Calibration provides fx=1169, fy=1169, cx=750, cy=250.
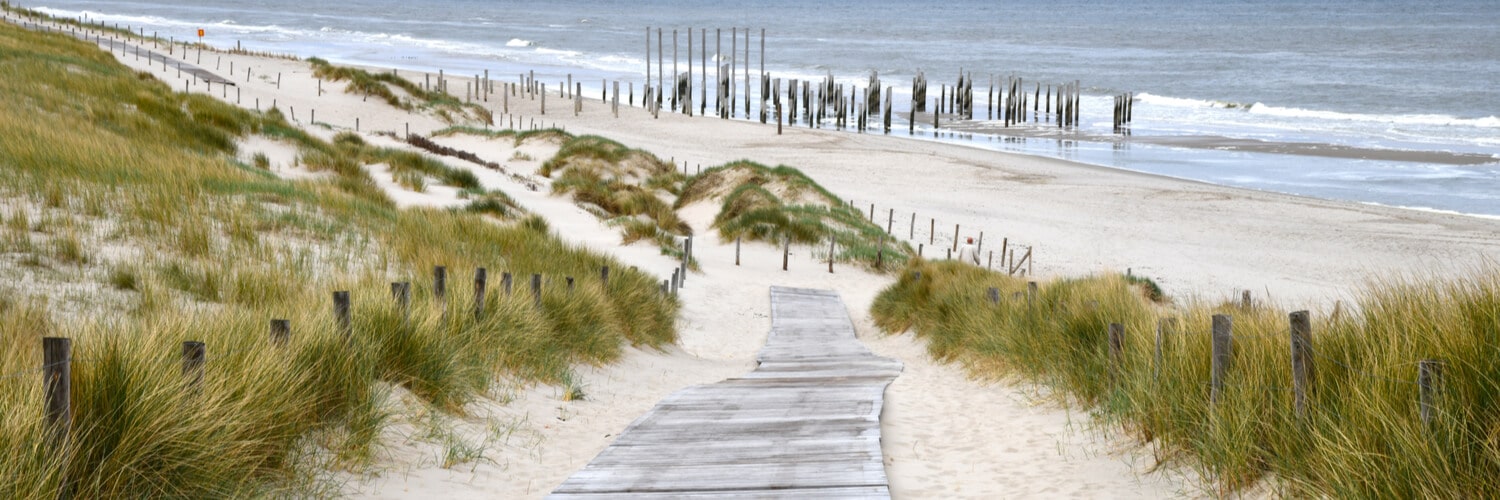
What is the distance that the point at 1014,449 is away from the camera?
764 cm

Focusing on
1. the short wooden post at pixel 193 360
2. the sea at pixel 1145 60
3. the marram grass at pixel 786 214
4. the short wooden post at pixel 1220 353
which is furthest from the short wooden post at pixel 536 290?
the sea at pixel 1145 60

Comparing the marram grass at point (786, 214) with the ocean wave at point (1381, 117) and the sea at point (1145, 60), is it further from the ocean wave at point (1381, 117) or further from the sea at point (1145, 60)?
the ocean wave at point (1381, 117)

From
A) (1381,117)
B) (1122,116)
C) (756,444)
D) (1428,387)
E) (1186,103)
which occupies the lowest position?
(756,444)

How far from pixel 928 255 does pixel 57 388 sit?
997 inches

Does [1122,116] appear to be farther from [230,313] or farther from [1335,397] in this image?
[230,313]

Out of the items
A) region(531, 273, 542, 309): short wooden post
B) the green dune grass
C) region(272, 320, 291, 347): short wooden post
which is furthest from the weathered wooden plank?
region(531, 273, 542, 309): short wooden post

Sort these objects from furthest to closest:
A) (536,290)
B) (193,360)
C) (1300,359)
A: (536,290) < (1300,359) < (193,360)

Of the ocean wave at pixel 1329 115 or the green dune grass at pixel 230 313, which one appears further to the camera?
the ocean wave at pixel 1329 115

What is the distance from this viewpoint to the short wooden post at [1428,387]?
14.7ft

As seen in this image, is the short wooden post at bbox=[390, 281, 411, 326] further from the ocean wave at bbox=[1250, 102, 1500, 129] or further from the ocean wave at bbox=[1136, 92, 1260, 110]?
the ocean wave at bbox=[1136, 92, 1260, 110]

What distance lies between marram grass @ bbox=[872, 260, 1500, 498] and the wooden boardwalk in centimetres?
161

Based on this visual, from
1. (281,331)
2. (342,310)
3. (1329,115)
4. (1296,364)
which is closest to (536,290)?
(342,310)

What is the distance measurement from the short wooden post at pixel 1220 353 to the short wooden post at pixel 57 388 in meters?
5.17

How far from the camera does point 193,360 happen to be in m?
5.14
